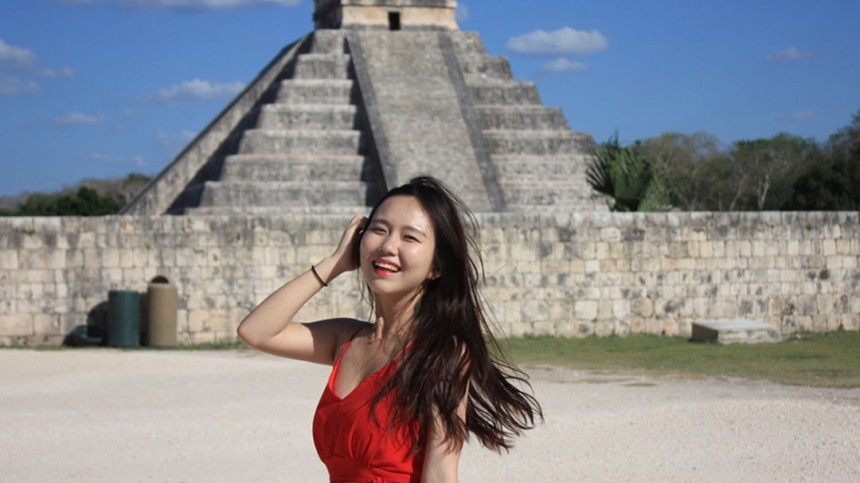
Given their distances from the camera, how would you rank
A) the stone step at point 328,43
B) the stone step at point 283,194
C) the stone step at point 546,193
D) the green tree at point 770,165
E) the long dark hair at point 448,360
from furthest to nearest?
the green tree at point 770,165 → the stone step at point 328,43 → the stone step at point 546,193 → the stone step at point 283,194 → the long dark hair at point 448,360

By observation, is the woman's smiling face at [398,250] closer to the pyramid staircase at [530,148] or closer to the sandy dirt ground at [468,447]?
the sandy dirt ground at [468,447]

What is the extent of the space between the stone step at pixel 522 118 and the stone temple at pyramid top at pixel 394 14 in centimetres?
367

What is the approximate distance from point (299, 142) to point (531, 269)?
22.2ft

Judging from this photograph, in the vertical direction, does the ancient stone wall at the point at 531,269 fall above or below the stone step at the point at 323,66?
below

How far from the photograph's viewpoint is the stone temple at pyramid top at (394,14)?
89.0ft

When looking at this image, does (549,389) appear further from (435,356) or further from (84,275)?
(435,356)

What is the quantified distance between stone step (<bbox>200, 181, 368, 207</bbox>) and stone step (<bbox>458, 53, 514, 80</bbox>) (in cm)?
531

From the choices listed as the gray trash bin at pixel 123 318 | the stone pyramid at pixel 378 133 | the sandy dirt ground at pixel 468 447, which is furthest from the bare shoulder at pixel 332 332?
the stone pyramid at pixel 378 133

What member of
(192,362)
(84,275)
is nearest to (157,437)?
(192,362)

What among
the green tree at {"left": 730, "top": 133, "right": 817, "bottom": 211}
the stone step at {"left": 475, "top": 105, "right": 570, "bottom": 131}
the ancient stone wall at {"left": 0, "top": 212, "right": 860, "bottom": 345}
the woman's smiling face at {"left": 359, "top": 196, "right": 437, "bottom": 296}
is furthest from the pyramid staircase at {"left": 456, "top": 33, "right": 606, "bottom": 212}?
the green tree at {"left": 730, "top": 133, "right": 817, "bottom": 211}

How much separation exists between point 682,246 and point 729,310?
1.12 metres

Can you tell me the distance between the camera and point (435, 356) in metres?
2.99

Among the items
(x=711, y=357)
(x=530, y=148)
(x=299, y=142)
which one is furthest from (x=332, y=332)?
(x=530, y=148)

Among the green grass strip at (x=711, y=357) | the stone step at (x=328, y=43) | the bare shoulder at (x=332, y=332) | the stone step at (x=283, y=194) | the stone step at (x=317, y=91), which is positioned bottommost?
the green grass strip at (x=711, y=357)
